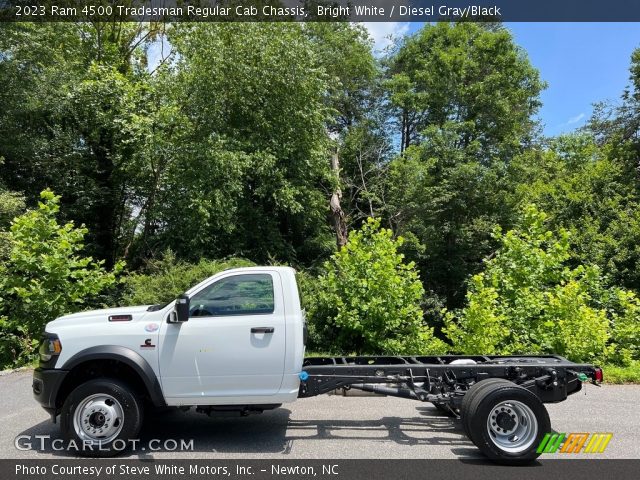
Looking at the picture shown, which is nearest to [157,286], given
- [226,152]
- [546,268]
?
[226,152]

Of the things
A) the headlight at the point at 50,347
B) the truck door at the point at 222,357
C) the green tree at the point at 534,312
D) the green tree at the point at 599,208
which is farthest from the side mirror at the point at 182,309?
the green tree at the point at 599,208

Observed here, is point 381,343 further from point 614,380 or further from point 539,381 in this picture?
point 539,381

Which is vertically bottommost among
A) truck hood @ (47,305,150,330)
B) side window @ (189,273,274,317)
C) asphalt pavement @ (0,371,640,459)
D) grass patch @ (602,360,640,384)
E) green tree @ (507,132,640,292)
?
grass patch @ (602,360,640,384)

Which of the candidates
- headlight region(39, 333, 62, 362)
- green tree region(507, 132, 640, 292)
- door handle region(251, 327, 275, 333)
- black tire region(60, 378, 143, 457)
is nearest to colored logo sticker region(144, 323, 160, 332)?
black tire region(60, 378, 143, 457)

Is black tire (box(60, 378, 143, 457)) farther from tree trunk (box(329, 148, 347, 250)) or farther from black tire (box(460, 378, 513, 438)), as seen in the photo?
tree trunk (box(329, 148, 347, 250))

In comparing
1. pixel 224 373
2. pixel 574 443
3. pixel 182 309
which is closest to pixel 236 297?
pixel 182 309

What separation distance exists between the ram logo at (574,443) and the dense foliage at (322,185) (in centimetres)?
406

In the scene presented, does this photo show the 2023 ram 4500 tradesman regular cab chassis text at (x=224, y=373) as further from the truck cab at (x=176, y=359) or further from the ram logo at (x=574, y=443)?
the ram logo at (x=574, y=443)

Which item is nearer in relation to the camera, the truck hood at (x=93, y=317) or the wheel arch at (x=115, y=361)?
the wheel arch at (x=115, y=361)

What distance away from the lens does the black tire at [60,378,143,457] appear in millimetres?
5555

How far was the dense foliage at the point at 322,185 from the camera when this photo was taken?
11.8 meters

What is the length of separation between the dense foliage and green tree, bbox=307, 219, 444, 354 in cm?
5

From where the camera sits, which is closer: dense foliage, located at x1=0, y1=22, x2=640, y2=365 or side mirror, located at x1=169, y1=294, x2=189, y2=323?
side mirror, located at x1=169, y1=294, x2=189, y2=323

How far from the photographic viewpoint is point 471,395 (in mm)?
5680
